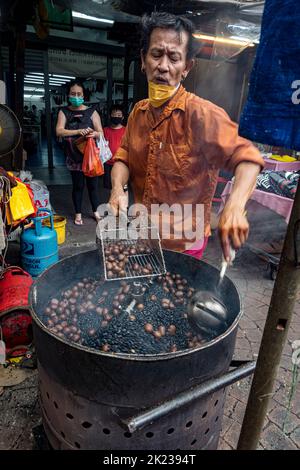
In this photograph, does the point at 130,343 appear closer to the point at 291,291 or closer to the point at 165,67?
the point at 291,291

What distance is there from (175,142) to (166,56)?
2.03 ft

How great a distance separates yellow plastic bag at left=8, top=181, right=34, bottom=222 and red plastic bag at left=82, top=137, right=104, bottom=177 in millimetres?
2333

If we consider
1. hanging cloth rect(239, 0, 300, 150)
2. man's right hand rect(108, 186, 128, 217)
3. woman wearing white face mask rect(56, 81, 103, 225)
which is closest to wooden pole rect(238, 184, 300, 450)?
hanging cloth rect(239, 0, 300, 150)

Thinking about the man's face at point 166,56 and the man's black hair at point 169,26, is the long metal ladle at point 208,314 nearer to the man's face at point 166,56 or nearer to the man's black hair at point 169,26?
the man's face at point 166,56

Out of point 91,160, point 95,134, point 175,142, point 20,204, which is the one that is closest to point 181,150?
point 175,142

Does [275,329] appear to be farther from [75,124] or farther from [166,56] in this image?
[75,124]

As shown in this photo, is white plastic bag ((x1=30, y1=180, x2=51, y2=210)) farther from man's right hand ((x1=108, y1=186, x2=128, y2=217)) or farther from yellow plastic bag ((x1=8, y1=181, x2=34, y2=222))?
man's right hand ((x1=108, y1=186, x2=128, y2=217))

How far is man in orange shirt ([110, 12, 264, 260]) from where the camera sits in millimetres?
2178

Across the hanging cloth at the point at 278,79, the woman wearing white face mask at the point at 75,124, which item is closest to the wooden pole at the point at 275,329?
the hanging cloth at the point at 278,79

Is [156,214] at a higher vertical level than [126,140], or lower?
A: lower
